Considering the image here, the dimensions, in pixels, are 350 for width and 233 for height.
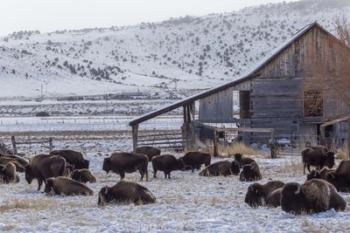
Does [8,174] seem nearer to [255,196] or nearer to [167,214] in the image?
[255,196]

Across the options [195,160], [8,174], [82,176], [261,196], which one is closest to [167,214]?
[261,196]

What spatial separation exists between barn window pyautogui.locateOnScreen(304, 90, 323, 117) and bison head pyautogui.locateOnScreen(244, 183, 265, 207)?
2646 centimetres

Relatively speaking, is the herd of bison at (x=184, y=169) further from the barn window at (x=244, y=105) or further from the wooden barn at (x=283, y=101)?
the barn window at (x=244, y=105)

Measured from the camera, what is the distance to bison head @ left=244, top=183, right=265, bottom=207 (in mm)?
18000

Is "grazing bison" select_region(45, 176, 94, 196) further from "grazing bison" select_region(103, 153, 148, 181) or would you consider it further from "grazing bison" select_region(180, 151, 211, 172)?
"grazing bison" select_region(180, 151, 211, 172)

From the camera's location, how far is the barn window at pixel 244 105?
4806 centimetres

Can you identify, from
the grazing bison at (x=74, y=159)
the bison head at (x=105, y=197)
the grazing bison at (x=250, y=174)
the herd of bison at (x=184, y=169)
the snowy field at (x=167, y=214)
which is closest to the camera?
the snowy field at (x=167, y=214)

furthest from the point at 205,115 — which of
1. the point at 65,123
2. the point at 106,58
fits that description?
the point at 106,58

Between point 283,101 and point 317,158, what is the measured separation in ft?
56.8

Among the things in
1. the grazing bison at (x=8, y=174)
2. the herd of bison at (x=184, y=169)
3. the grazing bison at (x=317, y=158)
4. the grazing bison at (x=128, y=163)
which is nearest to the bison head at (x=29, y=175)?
the herd of bison at (x=184, y=169)

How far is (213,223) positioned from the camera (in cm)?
1452

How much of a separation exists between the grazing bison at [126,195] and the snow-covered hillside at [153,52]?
82.1 metres

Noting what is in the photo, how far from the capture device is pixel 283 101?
148ft

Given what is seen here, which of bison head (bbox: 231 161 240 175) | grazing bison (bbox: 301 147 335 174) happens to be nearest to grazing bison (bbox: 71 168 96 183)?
bison head (bbox: 231 161 240 175)
